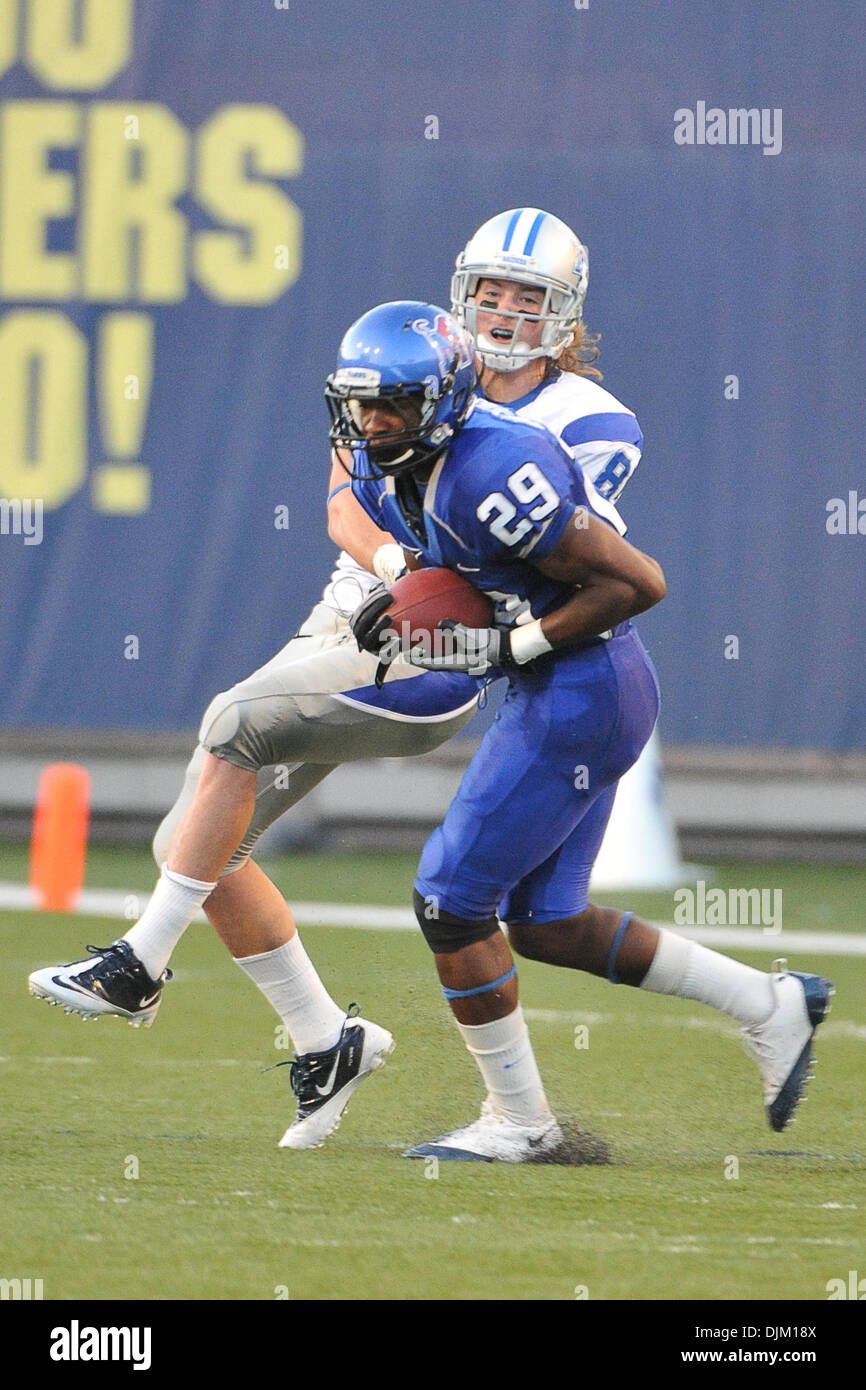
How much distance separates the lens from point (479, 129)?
9094 mm

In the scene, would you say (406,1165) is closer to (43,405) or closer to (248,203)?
(43,405)

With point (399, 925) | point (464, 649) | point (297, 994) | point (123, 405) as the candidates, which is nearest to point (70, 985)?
point (297, 994)

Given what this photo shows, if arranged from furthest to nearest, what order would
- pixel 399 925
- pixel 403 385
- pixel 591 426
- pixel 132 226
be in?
pixel 132 226, pixel 399 925, pixel 591 426, pixel 403 385

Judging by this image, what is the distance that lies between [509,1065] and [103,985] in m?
0.78

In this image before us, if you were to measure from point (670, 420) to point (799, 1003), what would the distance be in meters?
5.16

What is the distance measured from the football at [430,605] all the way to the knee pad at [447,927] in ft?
1.65

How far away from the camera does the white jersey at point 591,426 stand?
405 centimetres

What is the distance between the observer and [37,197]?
913 cm

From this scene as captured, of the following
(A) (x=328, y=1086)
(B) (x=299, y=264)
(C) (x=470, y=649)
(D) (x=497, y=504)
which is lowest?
(A) (x=328, y=1086)

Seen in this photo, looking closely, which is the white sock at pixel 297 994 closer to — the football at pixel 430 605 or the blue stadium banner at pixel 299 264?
the football at pixel 430 605

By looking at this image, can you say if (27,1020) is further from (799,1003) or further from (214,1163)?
(799,1003)

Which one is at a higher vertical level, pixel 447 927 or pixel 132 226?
pixel 132 226
